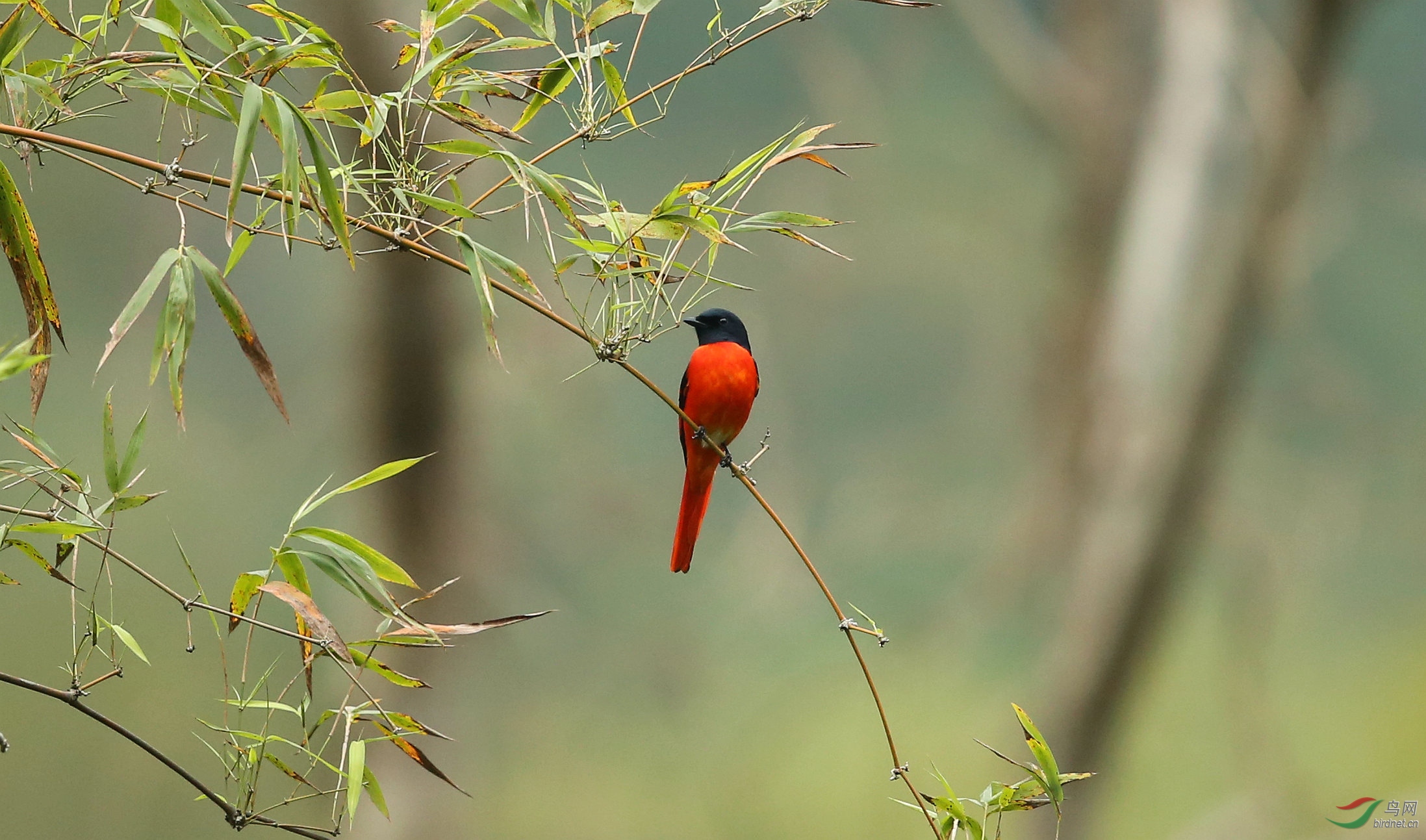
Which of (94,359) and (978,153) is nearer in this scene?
(94,359)

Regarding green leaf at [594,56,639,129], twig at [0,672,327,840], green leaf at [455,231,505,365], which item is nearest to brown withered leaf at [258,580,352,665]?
twig at [0,672,327,840]

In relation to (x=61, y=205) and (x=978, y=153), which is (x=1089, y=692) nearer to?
(x=978, y=153)

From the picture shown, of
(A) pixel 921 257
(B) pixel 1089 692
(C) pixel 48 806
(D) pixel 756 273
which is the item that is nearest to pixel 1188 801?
(B) pixel 1089 692

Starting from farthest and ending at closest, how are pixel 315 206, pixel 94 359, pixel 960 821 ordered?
pixel 94 359 → pixel 960 821 → pixel 315 206

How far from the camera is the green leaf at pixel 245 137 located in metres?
0.65

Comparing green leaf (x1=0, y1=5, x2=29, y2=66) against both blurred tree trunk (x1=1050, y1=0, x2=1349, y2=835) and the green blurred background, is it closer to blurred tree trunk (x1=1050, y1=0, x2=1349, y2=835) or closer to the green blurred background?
the green blurred background

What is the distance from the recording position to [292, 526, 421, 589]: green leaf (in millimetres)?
842

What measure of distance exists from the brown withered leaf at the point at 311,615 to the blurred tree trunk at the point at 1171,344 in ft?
8.31

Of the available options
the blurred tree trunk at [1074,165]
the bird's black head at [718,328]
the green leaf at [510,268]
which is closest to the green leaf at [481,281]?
the green leaf at [510,268]

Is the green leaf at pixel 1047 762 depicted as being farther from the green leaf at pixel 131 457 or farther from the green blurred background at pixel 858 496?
the green blurred background at pixel 858 496

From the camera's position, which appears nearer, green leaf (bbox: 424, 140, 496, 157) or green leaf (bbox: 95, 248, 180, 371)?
green leaf (bbox: 95, 248, 180, 371)

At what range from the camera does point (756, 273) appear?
280 centimetres

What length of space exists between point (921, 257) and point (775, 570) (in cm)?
96

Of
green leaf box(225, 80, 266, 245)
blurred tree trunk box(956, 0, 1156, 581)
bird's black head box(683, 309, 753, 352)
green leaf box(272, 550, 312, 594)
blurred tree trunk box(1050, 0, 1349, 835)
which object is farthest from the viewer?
blurred tree trunk box(956, 0, 1156, 581)
